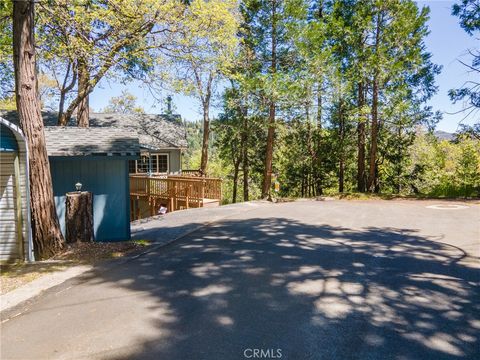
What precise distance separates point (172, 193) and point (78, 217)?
9.16 metres

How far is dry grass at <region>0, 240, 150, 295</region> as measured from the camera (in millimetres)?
5620

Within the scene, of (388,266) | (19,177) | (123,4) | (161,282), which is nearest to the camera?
(161,282)

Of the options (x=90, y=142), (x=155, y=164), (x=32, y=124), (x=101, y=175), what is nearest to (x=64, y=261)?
(x=32, y=124)

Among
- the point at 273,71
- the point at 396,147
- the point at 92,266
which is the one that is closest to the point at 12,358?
A: the point at 92,266

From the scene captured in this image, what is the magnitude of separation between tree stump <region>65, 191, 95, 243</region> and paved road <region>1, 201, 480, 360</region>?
1916 millimetres

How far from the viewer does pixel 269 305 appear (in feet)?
14.5

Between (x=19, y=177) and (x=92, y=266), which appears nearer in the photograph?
(x=92, y=266)

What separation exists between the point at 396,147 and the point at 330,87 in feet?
29.6

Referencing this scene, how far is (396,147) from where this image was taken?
25.0 meters

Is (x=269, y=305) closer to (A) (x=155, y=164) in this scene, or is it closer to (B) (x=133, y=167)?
(A) (x=155, y=164)

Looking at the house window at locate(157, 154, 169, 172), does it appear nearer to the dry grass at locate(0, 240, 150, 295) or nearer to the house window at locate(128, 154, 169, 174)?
the house window at locate(128, 154, 169, 174)

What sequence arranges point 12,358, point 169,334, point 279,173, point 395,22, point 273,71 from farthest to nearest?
point 279,173 → point 273,71 → point 395,22 → point 169,334 → point 12,358

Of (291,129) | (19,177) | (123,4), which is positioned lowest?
(19,177)

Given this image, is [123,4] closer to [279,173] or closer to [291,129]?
[291,129]
